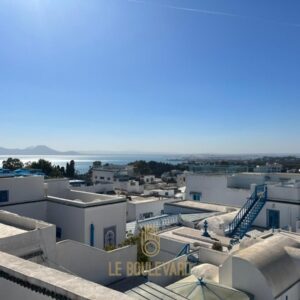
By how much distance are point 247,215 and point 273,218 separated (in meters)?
1.57

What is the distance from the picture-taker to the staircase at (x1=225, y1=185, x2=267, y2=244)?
16.4m

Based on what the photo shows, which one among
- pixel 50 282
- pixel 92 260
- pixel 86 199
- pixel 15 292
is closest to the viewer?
pixel 50 282

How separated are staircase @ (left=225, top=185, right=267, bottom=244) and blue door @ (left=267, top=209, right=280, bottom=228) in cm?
56

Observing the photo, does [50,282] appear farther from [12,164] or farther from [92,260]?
[12,164]

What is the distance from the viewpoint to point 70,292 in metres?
3.71

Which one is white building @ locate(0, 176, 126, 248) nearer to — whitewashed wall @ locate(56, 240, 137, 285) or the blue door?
whitewashed wall @ locate(56, 240, 137, 285)

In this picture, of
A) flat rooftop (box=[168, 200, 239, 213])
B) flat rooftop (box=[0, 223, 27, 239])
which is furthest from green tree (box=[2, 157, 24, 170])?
flat rooftop (box=[0, 223, 27, 239])

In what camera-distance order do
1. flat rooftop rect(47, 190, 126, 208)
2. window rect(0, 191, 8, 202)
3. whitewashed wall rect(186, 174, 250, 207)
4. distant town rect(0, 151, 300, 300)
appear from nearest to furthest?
distant town rect(0, 151, 300, 300)
flat rooftop rect(47, 190, 126, 208)
window rect(0, 191, 8, 202)
whitewashed wall rect(186, 174, 250, 207)

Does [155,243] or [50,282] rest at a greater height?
[50,282]

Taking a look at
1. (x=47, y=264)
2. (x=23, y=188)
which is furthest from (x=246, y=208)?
(x=47, y=264)

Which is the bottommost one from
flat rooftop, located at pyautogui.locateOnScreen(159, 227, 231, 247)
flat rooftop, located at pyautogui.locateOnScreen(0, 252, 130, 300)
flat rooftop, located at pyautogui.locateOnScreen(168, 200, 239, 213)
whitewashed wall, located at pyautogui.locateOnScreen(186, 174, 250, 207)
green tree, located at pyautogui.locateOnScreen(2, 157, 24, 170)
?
flat rooftop, located at pyautogui.locateOnScreen(159, 227, 231, 247)

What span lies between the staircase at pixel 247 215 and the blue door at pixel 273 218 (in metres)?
0.56

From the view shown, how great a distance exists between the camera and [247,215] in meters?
17.3

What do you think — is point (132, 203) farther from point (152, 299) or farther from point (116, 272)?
point (152, 299)
